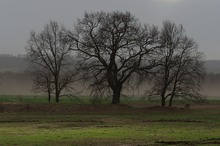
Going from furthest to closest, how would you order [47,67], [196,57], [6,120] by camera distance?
[47,67], [196,57], [6,120]

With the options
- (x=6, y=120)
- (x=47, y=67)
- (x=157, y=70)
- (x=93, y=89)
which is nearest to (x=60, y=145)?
(x=6, y=120)

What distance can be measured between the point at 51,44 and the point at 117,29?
16190 millimetres

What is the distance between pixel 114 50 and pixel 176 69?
32.4 feet

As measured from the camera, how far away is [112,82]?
63344mm

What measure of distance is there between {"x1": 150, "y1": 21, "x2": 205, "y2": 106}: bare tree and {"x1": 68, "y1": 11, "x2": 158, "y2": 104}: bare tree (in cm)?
232

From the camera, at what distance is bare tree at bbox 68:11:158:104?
206 ft

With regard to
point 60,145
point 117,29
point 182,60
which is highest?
point 117,29

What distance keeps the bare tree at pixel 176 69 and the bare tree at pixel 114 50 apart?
2.32m

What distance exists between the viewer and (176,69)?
6556 centimetres

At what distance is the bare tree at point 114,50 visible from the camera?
62.9 metres

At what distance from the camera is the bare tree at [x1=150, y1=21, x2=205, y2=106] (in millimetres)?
64750

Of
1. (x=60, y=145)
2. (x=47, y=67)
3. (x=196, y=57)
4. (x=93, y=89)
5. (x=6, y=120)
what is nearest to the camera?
(x=60, y=145)

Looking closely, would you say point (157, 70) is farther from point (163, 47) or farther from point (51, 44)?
point (51, 44)

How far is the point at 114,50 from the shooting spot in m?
63.2
